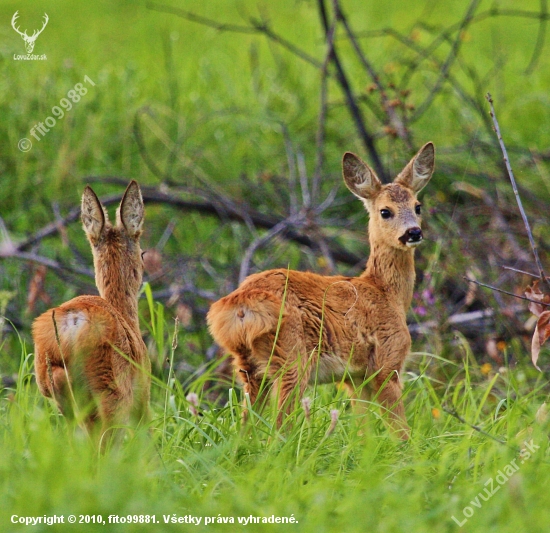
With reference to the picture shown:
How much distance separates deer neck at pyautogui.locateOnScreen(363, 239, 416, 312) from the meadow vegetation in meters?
0.33

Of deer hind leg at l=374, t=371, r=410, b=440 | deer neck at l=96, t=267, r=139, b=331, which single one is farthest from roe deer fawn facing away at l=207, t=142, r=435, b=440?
deer neck at l=96, t=267, r=139, b=331

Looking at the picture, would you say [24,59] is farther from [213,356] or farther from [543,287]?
[543,287]

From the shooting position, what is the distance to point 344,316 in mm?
A: 4609

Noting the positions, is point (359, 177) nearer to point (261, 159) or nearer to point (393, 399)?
point (393, 399)

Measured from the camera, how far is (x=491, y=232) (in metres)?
7.52

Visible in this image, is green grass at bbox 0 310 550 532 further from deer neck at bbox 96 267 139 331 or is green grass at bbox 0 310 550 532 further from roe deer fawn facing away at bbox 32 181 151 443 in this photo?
deer neck at bbox 96 267 139 331

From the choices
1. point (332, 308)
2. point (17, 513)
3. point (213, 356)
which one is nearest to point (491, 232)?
point (213, 356)

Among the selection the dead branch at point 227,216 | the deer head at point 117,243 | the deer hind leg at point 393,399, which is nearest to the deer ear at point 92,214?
the deer head at point 117,243

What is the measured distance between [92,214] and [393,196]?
181 cm

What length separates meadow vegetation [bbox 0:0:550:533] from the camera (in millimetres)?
3215

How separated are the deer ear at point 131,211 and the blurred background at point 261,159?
5.77ft

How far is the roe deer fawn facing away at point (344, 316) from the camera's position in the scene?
14.0ft

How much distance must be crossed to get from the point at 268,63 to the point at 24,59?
9.92ft

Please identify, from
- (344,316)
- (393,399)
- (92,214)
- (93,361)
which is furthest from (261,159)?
(93,361)
